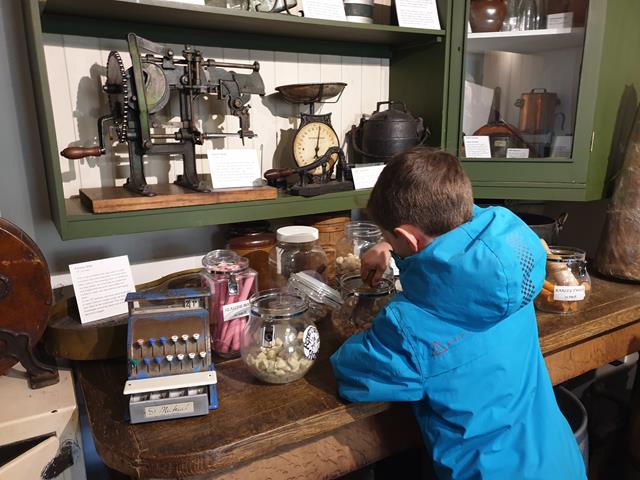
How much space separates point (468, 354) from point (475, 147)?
923 mm

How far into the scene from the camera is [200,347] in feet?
3.17

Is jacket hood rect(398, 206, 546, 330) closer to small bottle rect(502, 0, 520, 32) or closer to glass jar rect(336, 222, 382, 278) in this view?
glass jar rect(336, 222, 382, 278)

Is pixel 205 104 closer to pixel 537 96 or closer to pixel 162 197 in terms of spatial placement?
pixel 162 197

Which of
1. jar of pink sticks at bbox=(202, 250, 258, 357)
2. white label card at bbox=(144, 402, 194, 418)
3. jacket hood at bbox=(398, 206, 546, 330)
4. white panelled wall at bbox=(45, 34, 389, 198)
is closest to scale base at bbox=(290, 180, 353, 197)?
white panelled wall at bbox=(45, 34, 389, 198)

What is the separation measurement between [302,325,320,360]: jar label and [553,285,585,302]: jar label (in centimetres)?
69

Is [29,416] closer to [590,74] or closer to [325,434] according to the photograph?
[325,434]

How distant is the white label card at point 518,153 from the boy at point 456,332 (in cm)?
77

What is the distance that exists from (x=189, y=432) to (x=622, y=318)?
1.16 metres

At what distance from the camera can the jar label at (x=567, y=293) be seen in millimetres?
1294

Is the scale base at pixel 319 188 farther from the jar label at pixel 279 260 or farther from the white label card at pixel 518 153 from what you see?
the white label card at pixel 518 153

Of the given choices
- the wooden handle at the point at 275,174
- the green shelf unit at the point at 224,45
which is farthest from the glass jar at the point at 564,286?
the wooden handle at the point at 275,174

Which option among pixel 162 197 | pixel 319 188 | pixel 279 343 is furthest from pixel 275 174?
pixel 279 343

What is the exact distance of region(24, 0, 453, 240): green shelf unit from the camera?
111cm

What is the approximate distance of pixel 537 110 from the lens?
1.61 metres
